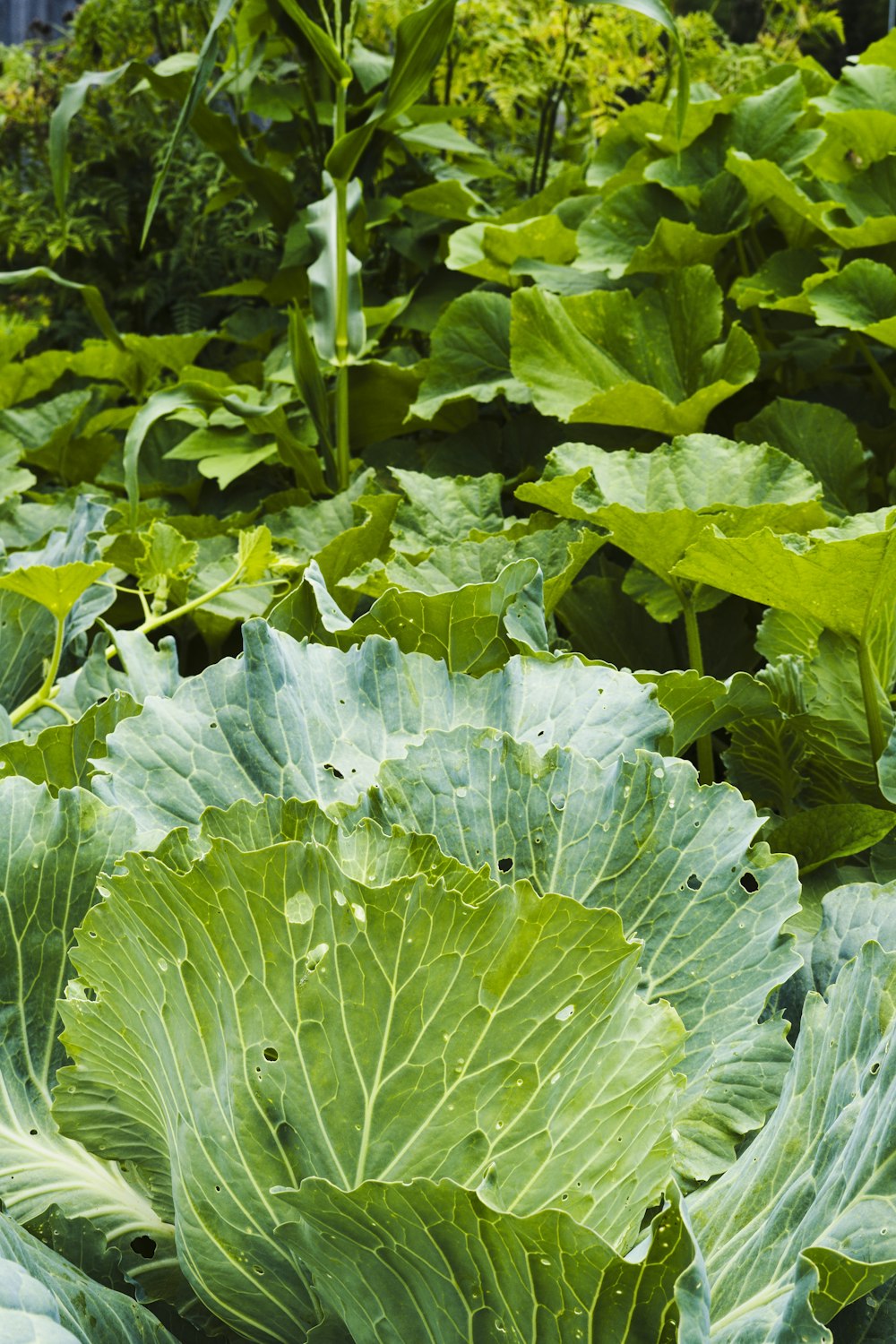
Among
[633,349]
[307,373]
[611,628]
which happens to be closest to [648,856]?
[611,628]

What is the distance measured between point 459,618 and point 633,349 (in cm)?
61

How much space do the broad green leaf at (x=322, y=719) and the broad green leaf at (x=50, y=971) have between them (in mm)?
37

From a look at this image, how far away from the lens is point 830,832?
0.87 m

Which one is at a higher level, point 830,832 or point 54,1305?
point 54,1305

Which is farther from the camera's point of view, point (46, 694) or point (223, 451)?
point (223, 451)

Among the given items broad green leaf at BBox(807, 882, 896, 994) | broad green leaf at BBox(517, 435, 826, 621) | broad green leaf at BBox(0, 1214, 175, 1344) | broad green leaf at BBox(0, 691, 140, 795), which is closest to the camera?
broad green leaf at BBox(0, 1214, 175, 1344)

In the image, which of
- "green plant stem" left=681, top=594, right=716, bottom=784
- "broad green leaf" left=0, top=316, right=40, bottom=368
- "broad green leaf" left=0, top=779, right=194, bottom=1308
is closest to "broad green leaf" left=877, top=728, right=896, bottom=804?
"green plant stem" left=681, top=594, right=716, bottom=784

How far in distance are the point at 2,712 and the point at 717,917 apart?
540 millimetres

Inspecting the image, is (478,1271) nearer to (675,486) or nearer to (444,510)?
(675,486)

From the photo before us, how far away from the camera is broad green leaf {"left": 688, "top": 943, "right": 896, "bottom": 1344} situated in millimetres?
456

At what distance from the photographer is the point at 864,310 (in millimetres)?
1273

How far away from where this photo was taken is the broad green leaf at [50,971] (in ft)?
2.02

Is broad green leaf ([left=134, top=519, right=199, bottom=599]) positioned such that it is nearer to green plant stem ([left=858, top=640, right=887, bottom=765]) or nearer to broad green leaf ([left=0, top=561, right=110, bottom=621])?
broad green leaf ([left=0, top=561, right=110, bottom=621])

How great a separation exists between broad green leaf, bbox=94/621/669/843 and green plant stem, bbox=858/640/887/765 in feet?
0.73
